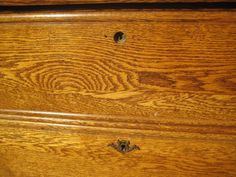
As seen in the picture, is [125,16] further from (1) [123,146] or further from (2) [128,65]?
(1) [123,146]

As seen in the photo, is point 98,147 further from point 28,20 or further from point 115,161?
point 28,20

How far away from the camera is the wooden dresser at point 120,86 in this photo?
16.3 inches

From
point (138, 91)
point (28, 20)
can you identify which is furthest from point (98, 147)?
point (28, 20)

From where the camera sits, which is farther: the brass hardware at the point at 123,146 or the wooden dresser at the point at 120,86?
the brass hardware at the point at 123,146

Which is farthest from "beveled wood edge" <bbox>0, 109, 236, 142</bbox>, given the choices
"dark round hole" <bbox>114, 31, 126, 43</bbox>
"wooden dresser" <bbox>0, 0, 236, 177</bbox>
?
"dark round hole" <bbox>114, 31, 126, 43</bbox>

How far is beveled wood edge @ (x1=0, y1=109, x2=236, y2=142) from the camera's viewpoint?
0.48 metres

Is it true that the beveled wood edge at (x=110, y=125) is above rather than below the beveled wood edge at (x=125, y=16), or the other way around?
below

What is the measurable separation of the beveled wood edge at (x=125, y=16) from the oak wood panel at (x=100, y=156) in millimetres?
249

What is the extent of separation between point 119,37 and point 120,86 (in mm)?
96

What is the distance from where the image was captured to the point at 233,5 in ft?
1.28

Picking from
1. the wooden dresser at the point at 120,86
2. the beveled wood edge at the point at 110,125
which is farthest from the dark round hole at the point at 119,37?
the beveled wood edge at the point at 110,125

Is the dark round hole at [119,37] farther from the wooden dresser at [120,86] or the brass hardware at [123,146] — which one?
the brass hardware at [123,146]

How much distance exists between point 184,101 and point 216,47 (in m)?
0.12

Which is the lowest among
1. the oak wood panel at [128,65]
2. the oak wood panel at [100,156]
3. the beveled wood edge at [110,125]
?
the oak wood panel at [100,156]
